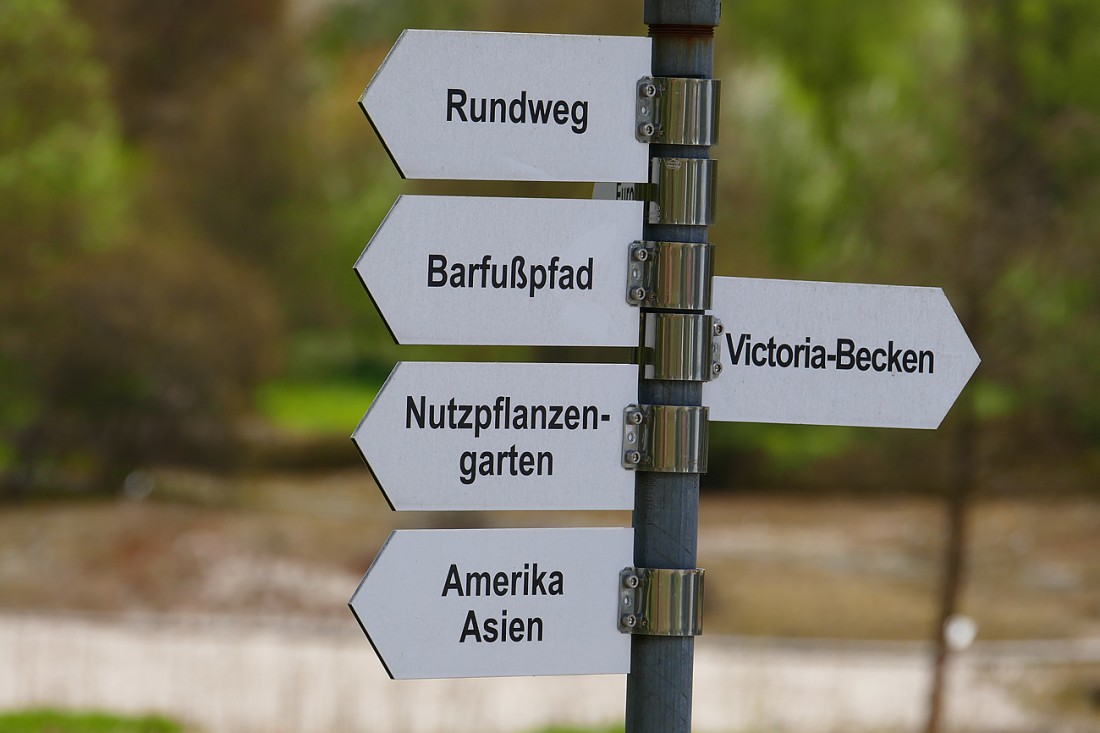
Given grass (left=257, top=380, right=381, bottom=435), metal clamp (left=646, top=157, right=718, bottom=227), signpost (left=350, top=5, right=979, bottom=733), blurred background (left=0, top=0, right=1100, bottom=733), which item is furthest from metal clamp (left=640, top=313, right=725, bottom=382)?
grass (left=257, top=380, right=381, bottom=435)

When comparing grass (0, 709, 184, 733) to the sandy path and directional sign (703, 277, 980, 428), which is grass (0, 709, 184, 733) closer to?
the sandy path

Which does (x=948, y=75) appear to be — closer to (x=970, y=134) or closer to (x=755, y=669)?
(x=970, y=134)

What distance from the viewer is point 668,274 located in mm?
2010

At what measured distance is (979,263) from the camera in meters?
7.63

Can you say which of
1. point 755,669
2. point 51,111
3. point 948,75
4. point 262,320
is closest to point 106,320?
point 262,320

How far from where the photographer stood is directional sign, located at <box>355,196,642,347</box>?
2.01 m

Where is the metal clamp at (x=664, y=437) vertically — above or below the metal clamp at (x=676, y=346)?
below

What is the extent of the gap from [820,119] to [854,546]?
9.21 meters

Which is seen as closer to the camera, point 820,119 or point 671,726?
point 671,726

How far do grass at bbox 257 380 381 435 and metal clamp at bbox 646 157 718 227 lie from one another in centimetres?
1952

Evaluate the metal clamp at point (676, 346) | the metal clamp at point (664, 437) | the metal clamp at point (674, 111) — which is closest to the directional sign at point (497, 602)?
the metal clamp at point (664, 437)

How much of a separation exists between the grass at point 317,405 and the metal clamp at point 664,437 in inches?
767

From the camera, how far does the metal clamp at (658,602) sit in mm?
2033

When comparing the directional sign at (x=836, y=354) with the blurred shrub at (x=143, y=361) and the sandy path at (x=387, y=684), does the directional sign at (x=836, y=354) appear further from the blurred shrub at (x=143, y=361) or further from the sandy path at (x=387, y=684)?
the blurred shrub at (x=143, y=361)
